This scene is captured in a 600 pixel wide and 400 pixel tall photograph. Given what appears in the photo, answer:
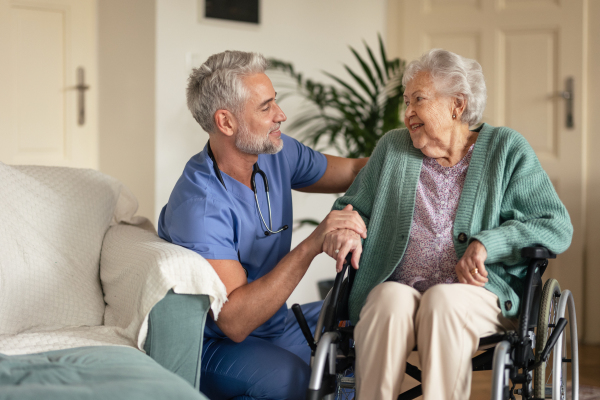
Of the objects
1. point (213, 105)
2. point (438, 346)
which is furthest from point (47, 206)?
point (438, 346)

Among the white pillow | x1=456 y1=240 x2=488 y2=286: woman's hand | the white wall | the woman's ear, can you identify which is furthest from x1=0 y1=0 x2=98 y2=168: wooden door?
x1=456 y1=240 x2=488 y2=286: woman's hand

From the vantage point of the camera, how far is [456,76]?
1600mm

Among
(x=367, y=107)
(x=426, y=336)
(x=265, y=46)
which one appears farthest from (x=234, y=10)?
(x=426, y=336)

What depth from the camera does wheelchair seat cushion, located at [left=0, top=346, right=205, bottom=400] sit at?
3.46 ft

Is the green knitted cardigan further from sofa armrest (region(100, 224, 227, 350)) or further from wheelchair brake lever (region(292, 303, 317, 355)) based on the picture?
sofa armrest (region(100, 224, 227, 350))

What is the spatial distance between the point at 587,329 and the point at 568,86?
1.25m

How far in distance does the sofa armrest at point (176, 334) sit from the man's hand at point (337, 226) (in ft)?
1.10

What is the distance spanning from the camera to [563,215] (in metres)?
1.47

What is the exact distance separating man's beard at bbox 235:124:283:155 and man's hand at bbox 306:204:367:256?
291 millimetres

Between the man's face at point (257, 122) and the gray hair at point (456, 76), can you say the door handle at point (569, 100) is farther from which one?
the man's face at point (257, 122)

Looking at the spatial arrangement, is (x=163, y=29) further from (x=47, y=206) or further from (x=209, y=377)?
(x=209, y=377)

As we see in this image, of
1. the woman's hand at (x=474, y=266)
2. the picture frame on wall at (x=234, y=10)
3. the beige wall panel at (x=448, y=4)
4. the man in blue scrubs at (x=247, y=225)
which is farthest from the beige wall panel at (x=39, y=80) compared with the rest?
the woman's hand at (x=474, y=266)

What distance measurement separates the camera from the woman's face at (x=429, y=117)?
1606 mm

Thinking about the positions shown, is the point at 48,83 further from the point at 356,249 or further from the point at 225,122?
the point at 356,249
